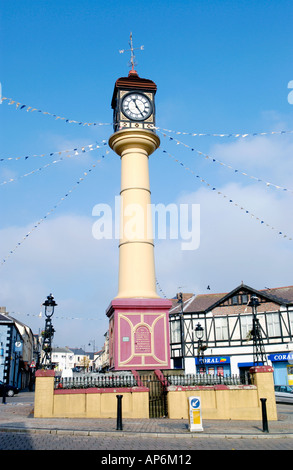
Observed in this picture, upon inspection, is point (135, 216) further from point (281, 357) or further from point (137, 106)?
point (281, 357)

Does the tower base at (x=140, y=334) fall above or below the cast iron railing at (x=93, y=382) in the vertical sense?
above

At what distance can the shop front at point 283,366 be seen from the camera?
32.8 metres

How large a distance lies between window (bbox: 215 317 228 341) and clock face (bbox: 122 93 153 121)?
20.9 m

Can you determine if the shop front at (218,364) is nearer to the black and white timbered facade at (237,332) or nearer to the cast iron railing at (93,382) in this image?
the black and white timbered facade at (237,332)

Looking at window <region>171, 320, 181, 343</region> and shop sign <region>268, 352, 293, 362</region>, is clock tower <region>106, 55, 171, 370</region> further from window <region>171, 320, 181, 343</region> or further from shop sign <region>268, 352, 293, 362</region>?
window <region>171, 320, 181, 343</region>

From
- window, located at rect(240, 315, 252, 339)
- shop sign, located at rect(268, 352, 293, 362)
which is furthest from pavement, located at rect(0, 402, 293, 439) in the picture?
window, located at rect(240, 315, 252, 339)

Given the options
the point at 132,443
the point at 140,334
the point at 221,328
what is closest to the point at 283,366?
the point at 221,328

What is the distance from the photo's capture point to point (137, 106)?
21359 millimetres

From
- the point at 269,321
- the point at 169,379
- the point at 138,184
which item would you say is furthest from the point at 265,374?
the point at 269,321

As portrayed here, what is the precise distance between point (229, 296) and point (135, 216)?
19496 millimetres

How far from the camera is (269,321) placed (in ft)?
113

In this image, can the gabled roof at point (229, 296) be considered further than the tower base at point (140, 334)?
Result: Yes

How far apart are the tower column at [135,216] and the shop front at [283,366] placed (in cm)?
1843

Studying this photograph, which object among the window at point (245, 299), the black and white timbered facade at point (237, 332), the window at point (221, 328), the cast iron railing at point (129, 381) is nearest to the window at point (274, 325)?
the black and white timbered facade at point (237, 332)
